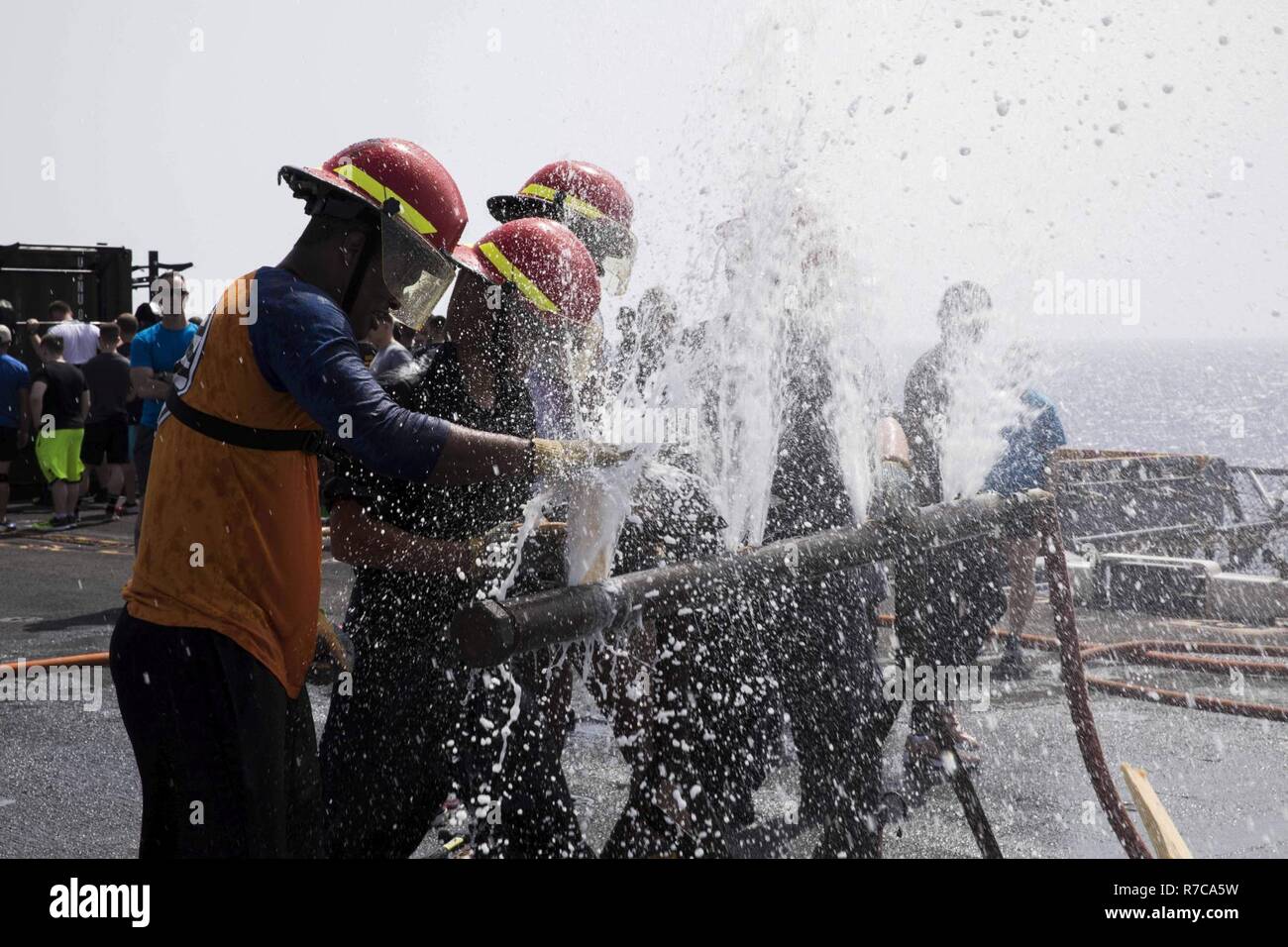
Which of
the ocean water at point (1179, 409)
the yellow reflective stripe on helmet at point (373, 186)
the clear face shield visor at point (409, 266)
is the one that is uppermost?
the yellow reflective stripe on helmet at point (373, 186)

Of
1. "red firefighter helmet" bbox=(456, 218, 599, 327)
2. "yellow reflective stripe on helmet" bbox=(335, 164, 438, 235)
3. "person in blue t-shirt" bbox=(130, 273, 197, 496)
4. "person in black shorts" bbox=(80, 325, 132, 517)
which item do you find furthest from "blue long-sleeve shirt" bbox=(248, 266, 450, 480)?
"person in black shorts" bbox=(80, 325, 132, 517)

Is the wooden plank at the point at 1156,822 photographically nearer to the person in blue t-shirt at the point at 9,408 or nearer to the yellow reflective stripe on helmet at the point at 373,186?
the yellow reflective stripe on helmet at the point at 373,186

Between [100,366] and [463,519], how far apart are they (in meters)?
11.1

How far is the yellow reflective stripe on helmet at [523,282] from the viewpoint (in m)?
3.41

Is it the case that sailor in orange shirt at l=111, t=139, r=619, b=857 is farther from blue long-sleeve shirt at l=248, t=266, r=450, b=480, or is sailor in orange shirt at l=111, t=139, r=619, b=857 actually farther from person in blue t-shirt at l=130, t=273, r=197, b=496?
person in blue t-shirt at l=130, t=273, r=197, b=496

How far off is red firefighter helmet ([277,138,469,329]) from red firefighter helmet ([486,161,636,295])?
1.84m

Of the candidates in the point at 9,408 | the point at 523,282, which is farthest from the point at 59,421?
the point at 523,282

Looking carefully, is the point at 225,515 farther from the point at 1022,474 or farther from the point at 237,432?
the point at 1022,474

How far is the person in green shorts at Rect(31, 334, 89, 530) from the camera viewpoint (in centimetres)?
1255

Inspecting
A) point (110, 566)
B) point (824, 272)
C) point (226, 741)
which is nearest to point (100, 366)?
point (110, 566)

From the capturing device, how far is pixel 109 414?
520 inches

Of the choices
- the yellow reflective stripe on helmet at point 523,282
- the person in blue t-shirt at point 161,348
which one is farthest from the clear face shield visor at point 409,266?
the person in blue t-shirt at point 161,348

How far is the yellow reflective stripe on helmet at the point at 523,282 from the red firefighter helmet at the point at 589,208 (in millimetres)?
1203

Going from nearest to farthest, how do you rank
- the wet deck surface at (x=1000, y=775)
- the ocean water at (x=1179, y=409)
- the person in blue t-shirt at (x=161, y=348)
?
the wet deck surface at (x=1000, y=775)
the person in blue t-shirt at (x=161, y=348)
the ocean water at (x=1179, y=409)
